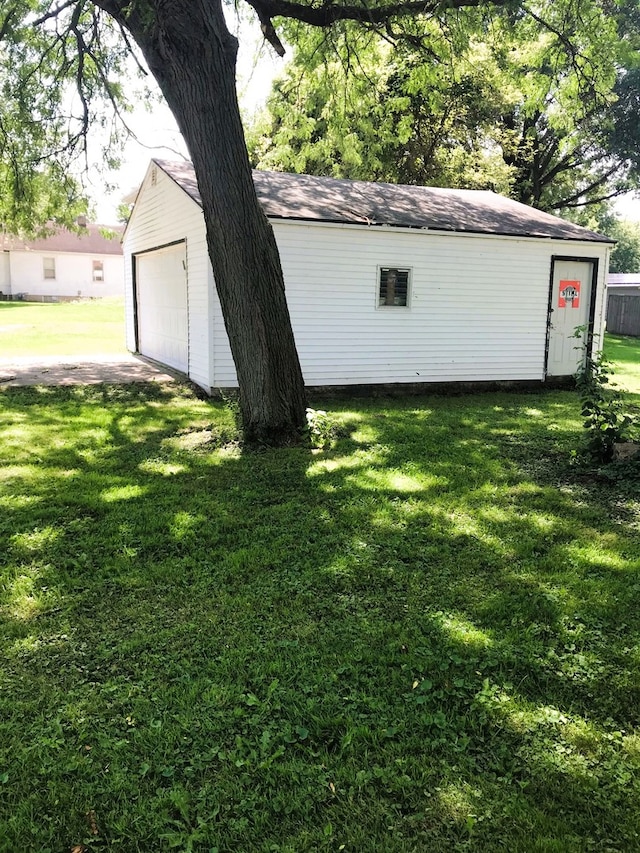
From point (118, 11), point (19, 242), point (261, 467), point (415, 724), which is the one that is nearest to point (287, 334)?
point (261, 467)

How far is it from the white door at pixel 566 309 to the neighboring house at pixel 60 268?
29115 mm

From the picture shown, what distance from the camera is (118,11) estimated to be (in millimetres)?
7281

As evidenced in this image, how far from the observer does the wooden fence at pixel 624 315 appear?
30188 millimetres

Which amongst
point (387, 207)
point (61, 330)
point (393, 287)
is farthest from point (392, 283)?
point (61, 330)

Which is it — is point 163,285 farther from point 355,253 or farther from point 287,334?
point 287,334

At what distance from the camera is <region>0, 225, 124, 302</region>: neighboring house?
120 feet

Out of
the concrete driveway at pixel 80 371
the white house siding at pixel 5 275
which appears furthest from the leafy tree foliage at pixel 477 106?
the white house siding at pixel 5 275

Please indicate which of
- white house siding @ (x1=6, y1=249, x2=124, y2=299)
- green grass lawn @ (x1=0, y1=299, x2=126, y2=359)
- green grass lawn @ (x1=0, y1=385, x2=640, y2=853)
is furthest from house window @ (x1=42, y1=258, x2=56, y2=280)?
green grass lawn @ (x1=0, y1=385, x2=640, y2=853)

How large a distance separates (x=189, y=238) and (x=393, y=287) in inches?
141

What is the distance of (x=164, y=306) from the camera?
13500mm

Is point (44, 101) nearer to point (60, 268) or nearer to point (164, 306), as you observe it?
point (164, 306)

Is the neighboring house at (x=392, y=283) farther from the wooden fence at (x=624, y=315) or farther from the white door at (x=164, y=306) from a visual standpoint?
the wooden fence at (x=624, y=315)

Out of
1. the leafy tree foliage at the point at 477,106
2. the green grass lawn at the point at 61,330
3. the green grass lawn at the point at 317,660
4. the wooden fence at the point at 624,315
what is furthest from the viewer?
the wooden fence at the point at 624,315

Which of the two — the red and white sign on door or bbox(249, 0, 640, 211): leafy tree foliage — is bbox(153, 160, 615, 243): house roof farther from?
bbox(249, 0, 640, 211): leafy tree foliage
